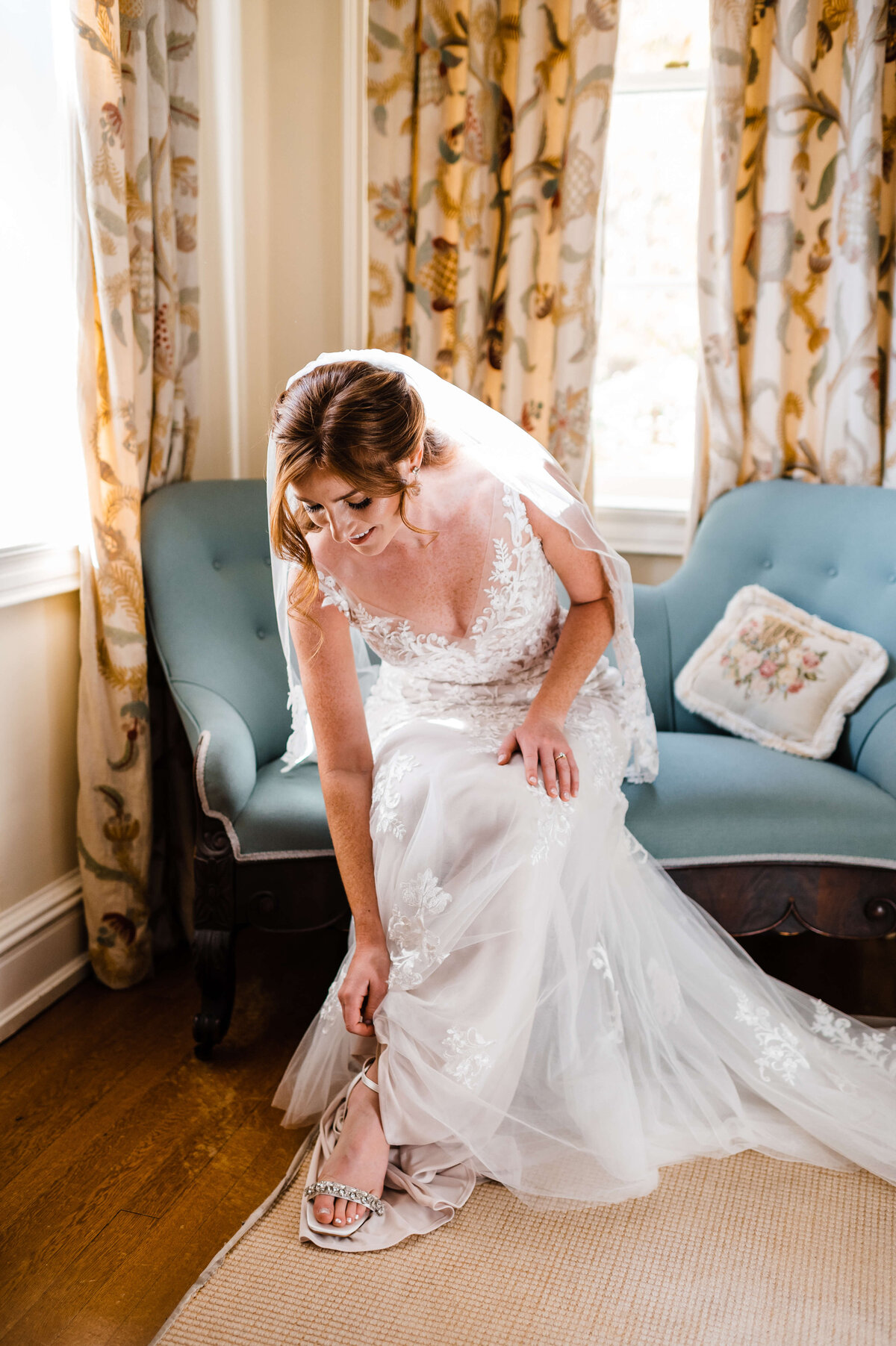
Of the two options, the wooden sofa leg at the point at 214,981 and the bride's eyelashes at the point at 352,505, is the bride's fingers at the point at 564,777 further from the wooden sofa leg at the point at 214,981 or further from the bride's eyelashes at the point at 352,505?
the wooden sofa leg at the point at 214,981

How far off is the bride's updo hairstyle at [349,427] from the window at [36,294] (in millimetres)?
706

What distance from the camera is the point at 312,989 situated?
2.10 metres

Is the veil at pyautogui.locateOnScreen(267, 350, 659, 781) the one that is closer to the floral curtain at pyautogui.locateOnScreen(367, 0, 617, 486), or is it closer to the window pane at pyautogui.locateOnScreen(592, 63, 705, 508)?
the floral curtain at pyautogui.locateOnScreen(367, 0, 617, 486)

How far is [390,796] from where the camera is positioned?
1554 millimetres

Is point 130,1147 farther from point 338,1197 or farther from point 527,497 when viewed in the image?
point 527,497

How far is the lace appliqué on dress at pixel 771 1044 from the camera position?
5.00ft

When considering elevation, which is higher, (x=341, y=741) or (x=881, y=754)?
(x=341, y=741)

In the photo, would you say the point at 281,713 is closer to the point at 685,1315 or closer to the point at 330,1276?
the point at 330,1276

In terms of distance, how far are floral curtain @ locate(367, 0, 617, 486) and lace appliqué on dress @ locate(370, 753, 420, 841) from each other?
1.21 meters

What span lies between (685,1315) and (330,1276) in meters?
0.46

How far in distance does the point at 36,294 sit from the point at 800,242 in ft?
5.69

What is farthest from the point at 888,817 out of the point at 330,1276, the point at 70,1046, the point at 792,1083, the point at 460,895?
the point at 70,1046

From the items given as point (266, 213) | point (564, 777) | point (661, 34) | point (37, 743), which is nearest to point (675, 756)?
point (564, 777)

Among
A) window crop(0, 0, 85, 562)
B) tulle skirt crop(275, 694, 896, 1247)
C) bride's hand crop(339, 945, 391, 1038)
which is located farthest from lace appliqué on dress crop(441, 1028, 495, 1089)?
window crop(0, 0, 85, 562)
